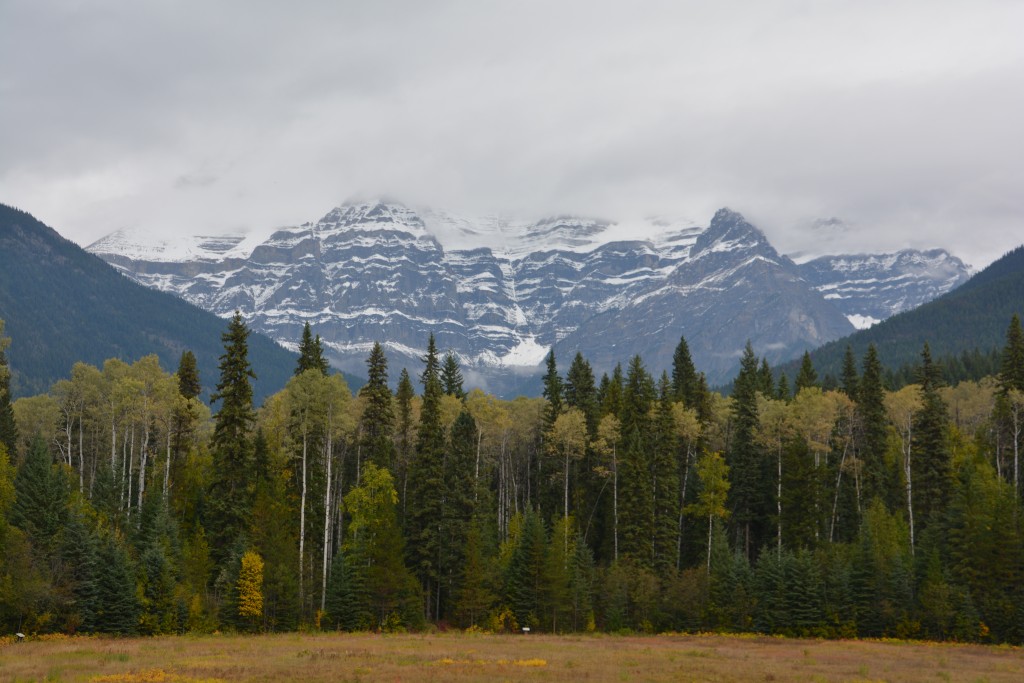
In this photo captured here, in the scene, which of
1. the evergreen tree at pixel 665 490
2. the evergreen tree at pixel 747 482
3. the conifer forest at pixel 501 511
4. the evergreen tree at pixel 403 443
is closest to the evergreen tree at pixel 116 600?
the conifer forest at pixel 501 511

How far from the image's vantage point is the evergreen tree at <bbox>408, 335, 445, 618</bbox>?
90.8 metres

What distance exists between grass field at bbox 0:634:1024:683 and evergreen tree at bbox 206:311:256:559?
40.1 ft

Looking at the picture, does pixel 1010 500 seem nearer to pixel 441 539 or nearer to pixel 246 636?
pixel 441 539

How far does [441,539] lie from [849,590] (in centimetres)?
3394

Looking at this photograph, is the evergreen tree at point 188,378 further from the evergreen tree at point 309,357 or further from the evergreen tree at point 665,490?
the evergreen tree at point 665,490

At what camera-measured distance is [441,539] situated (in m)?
91.0

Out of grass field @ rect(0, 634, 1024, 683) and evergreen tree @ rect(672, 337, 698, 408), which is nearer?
grass field @ rect(0, 634, 1024, 683)

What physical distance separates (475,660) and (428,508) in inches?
1537

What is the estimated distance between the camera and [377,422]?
99625 millimetres

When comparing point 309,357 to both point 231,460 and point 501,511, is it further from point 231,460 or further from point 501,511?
point 501,511

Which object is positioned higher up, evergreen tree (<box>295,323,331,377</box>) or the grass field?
evergreen tree (<box>295,323,331,377</box>)

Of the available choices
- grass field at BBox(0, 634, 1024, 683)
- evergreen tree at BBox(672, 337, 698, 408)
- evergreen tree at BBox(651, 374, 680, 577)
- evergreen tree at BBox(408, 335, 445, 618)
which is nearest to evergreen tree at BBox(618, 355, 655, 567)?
evergreen tree at BBox(651, 374, 680, 577)

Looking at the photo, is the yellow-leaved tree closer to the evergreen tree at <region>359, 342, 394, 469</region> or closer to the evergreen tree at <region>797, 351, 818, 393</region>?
the evergreen tree at <region>359, 342, 394, 469</region>

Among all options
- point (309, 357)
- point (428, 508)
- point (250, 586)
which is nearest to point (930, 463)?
point (428, 508)
